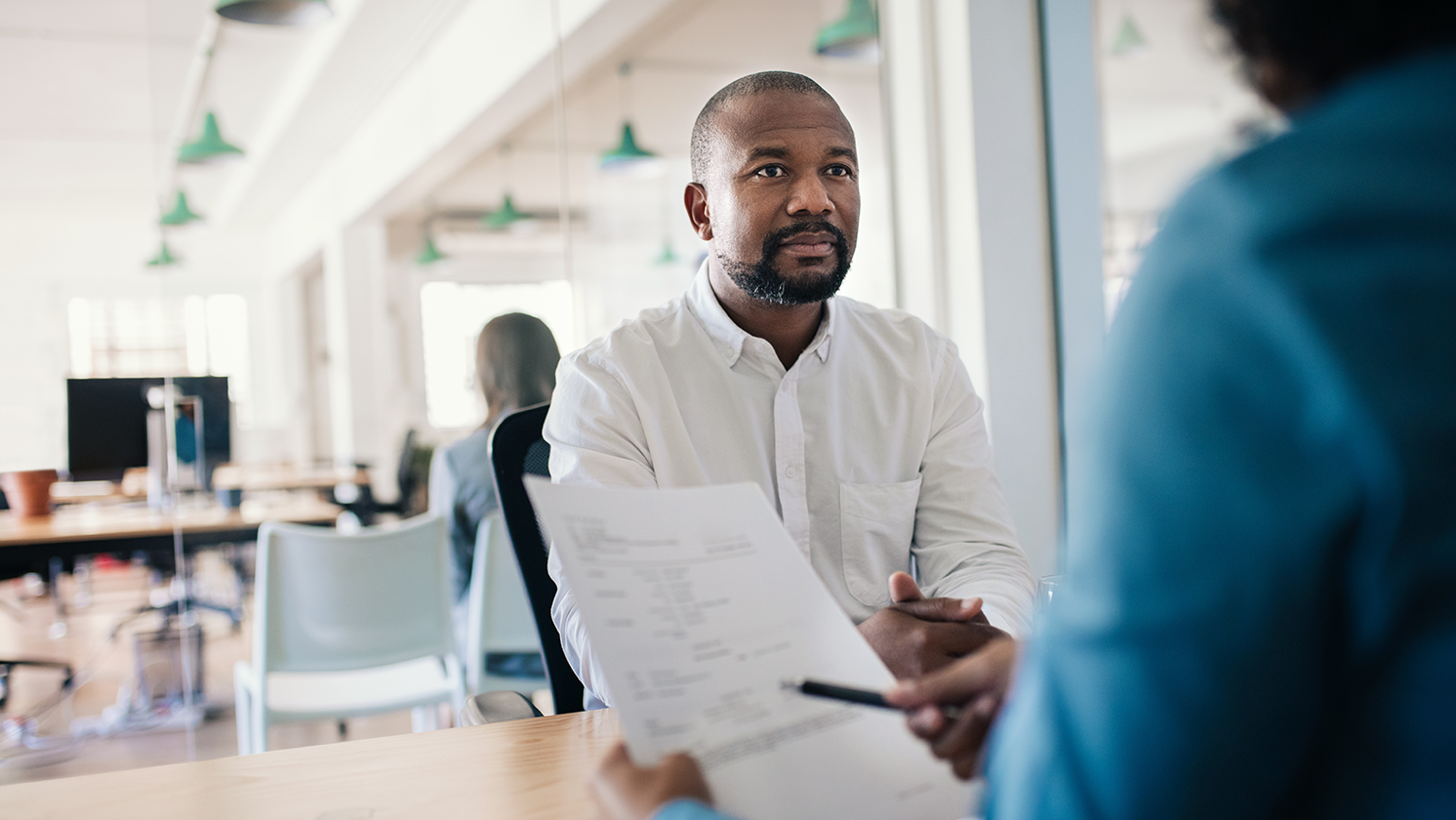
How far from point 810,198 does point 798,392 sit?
11.8 inches

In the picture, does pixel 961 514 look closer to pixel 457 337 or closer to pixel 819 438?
pixel 819 438

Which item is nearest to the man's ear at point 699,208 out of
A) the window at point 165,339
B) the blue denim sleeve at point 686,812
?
the blue denim sleeve at point 686,812

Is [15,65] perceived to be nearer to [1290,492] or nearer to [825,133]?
[825,133]

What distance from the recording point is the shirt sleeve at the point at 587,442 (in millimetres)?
1265

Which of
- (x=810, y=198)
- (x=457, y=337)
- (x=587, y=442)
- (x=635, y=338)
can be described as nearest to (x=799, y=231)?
(x=810, y=198)

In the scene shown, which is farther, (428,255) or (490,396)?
(428,255)

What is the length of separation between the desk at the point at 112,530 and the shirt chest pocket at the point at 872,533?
2.51 metres

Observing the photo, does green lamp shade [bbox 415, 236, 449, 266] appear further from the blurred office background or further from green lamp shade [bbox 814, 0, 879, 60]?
green lamp shade [bbox 814, 0, 879, 60]

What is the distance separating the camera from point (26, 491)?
2.80 m

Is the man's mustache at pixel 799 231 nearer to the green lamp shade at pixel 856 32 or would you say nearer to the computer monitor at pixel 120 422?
the green lamp shade at pixel 856 32

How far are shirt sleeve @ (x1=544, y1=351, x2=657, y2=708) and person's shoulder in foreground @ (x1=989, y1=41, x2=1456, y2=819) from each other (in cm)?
95

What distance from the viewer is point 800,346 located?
1.58 meters

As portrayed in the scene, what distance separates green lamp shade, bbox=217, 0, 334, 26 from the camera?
9.51 ft

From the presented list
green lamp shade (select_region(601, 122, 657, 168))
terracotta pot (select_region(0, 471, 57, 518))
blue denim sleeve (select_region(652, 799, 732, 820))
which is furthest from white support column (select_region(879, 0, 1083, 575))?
terracotta pot (select_region(0, 471, 57, 518))
